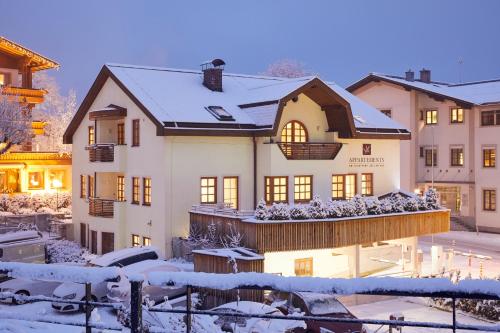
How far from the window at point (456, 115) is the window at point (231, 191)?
2445 cm

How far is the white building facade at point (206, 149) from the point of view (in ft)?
97.3

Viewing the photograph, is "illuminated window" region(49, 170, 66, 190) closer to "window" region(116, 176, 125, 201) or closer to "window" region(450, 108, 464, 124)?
"window" region(116, 176, 125, 201)

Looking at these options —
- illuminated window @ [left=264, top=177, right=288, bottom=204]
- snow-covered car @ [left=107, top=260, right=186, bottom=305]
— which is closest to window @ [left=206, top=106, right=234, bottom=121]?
illuminated window @ [left=264, top=177, right=288, bottom=204]

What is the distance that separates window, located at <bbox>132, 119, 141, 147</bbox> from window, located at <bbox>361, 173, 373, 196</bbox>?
485 inches

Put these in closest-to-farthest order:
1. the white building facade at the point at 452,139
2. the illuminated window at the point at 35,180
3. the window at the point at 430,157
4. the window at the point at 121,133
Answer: the window at the point at 121,133
the white building facade at the point at 452,139
the illuminated window at the point at 35,180
the window at the point at 430,157

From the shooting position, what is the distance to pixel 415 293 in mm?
5496

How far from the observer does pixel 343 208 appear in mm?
26781

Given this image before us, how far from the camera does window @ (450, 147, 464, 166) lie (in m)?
48.8

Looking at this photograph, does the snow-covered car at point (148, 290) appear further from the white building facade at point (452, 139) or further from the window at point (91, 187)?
the white building facade at point (452, 139)

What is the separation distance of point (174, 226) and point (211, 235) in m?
2.80

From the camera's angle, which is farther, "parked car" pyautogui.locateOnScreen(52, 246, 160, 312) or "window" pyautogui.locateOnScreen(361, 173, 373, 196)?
"window" pyautogui.locateOnScreen(361, 173, 373, 196)

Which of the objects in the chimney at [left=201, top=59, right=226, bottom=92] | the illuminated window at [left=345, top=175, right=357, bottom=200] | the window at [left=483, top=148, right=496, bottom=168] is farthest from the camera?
the window at [left=483, top=148, right=496, bottom=168]

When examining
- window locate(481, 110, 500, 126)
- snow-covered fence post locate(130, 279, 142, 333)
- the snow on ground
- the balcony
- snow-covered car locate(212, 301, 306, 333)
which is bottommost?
the snow on ground

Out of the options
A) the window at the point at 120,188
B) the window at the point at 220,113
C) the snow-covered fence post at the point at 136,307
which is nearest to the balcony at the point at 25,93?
the window at the point at 120,188
